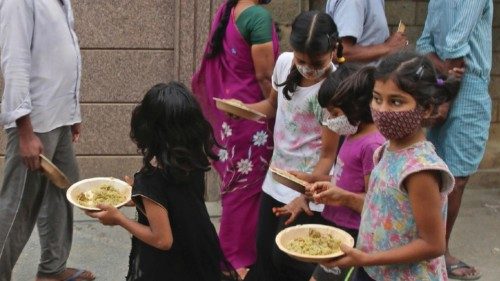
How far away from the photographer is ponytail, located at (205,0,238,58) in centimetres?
439

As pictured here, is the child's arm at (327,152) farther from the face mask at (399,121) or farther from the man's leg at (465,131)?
the man's leg at (465,131)

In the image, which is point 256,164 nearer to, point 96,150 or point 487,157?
point 96,150

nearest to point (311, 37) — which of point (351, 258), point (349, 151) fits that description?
point (349, 151)

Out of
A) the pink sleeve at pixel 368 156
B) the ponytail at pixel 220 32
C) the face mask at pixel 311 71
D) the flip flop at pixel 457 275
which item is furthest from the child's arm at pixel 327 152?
the flip flop at pixel 457 275

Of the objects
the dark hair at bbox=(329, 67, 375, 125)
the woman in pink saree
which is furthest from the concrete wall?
the dark hair at bbox=(329, 67, 375, 125)

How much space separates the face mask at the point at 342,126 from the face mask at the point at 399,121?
1.99 feet

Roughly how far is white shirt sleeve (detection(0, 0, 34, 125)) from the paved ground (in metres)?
1.21

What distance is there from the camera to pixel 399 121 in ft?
8.40

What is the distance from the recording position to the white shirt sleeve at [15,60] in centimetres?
386

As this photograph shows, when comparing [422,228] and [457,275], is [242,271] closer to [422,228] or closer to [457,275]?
[457,275]

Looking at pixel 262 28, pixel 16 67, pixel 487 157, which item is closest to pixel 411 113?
pixel 262 28

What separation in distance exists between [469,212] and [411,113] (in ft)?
11.9

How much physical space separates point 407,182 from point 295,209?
109cm

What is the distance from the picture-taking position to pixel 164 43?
5828mm
